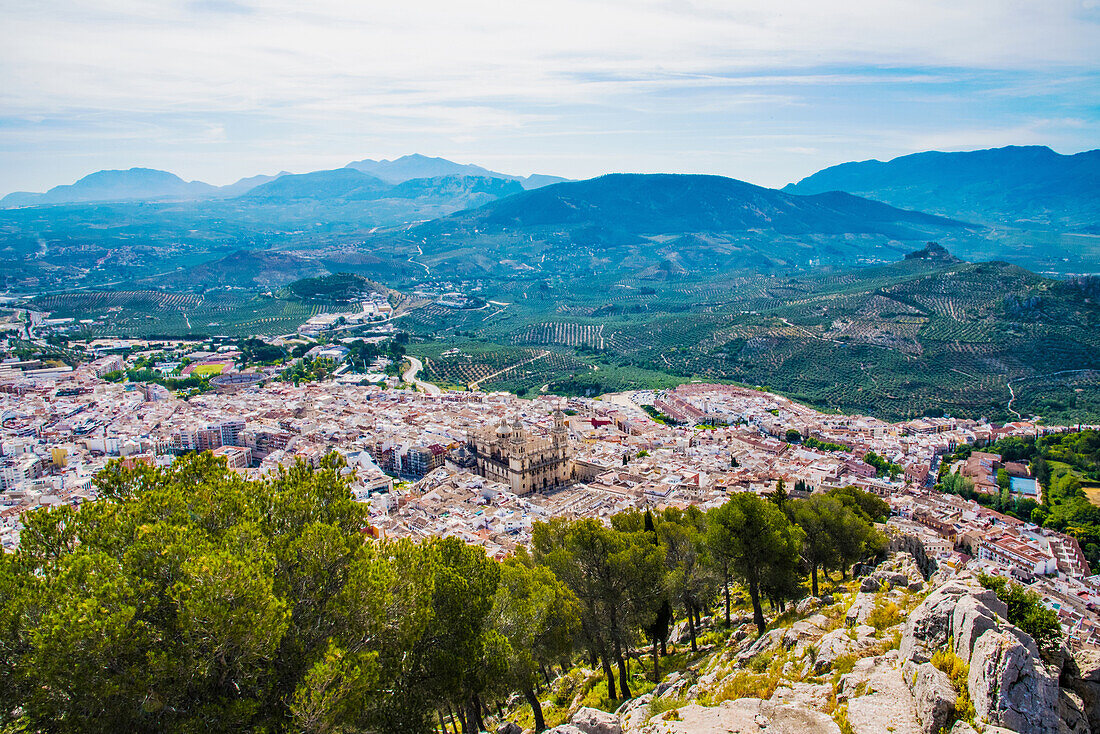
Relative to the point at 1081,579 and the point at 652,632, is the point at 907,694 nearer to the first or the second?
the point at 652,632

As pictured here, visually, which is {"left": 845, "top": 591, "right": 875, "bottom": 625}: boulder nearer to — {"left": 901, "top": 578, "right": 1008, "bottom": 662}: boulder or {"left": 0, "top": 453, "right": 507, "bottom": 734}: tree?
{"left": 901, "top": 578, "right": 1008, "bottom": 662}: boulder

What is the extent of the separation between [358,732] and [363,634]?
144 cm

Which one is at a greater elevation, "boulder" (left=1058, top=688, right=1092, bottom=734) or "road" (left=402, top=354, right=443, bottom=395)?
"boulder" (left=1058, top=688, right=1092, bottom=734)

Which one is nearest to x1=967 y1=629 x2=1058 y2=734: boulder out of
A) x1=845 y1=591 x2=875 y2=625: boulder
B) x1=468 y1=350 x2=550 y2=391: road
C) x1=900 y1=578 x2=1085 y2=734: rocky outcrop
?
x1=900 y1=578 x2=1085 y2=734: rocky outcrop

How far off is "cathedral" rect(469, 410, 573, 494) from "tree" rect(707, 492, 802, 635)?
2689cm

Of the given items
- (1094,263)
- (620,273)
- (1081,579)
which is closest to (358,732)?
(1081,579)

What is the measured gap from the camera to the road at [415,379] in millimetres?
→ 77800

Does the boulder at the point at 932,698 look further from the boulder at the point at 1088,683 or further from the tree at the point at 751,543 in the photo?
the tree at the point at 751,543

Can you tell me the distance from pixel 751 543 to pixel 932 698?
31.9 ft

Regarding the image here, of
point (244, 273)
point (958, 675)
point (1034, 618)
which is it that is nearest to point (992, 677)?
point (958, 675)

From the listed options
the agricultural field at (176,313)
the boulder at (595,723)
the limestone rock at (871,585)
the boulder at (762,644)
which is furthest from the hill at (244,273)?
the boulder at (595,723)

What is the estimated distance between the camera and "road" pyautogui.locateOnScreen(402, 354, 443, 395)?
255 feet

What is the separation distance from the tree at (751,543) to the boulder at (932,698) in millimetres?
Result: 8761

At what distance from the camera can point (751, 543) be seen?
61.2 ft
